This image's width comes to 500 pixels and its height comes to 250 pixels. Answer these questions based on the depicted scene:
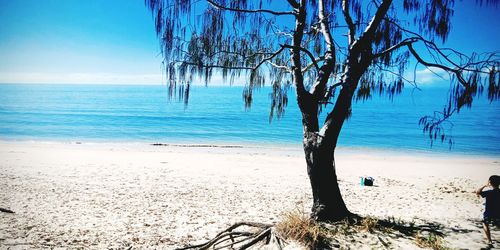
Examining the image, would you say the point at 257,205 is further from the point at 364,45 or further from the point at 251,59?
Answer: the point at 364,45

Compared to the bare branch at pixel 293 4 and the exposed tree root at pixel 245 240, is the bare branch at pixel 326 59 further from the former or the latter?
the exposed tree root at pixel 245 240

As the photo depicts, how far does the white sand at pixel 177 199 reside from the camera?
5.13 meters

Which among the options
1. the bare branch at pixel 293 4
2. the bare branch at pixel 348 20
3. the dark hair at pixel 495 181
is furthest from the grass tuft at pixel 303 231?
the bare branch at pixel 293 4

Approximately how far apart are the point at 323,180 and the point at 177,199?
4.04 meters

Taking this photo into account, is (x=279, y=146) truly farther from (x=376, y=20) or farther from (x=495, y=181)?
(x=376, y=20)

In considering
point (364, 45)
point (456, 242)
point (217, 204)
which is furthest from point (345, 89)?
point (217, 204)

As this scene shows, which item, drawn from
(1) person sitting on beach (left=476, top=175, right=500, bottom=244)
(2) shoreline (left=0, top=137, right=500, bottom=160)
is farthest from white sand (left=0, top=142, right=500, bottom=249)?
(2) shoreline (left=0, top=137, right=500, bottom=160)

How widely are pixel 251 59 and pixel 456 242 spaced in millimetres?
4308

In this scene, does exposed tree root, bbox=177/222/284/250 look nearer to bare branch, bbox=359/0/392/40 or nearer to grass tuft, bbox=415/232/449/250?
grass tuft, bbox=415/232/449/250

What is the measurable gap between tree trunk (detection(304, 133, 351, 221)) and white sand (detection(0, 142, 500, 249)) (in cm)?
66

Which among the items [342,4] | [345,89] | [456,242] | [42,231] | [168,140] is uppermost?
[342,4]

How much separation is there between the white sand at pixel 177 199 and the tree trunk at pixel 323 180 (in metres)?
0.66

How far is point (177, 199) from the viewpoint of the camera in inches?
294

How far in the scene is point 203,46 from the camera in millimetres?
4312
